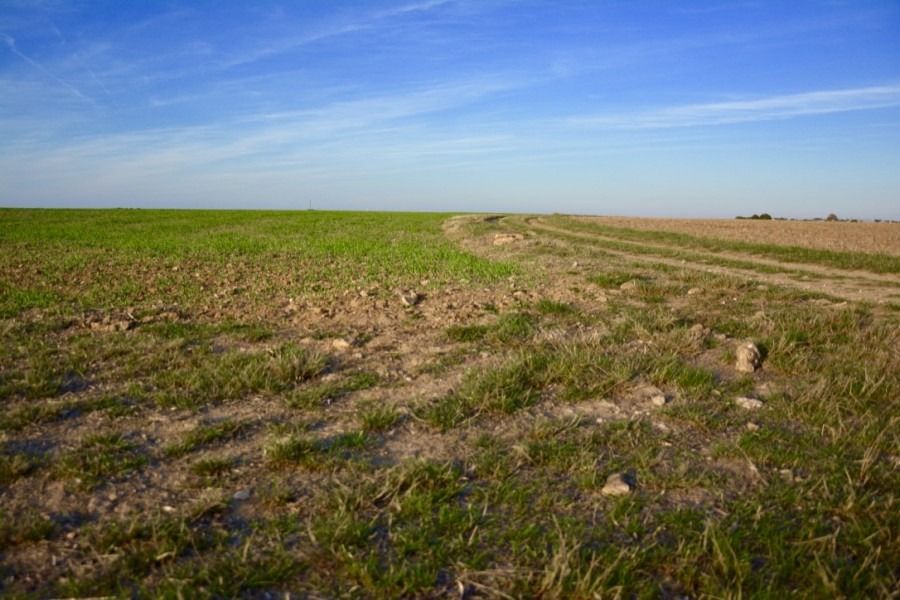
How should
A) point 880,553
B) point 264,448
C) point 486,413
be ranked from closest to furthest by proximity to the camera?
point 880,553 → point 264,448 → point 486,413

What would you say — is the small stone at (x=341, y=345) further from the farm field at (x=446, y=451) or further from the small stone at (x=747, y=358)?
the small stone at (x=747, y=358)

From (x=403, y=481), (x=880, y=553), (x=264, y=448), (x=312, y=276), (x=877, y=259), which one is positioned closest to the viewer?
(x=880, y=553)

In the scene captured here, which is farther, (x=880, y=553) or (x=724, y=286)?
(x=724, y=286)

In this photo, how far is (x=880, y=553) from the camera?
2566mm

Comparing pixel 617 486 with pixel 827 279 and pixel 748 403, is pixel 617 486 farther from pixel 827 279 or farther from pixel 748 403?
pixel 827 279

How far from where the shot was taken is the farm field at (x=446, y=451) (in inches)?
97.7

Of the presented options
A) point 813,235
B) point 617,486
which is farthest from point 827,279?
point 813,235

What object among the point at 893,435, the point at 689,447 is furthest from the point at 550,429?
the point at 893,435

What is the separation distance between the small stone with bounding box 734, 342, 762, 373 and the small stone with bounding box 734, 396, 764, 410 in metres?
0.81

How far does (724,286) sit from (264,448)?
8597 mm

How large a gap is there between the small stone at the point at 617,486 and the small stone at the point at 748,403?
1.69m

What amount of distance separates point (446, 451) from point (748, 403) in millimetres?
2498

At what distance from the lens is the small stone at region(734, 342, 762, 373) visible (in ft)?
16.9

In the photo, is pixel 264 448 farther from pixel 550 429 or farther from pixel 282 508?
pixel 550 429
